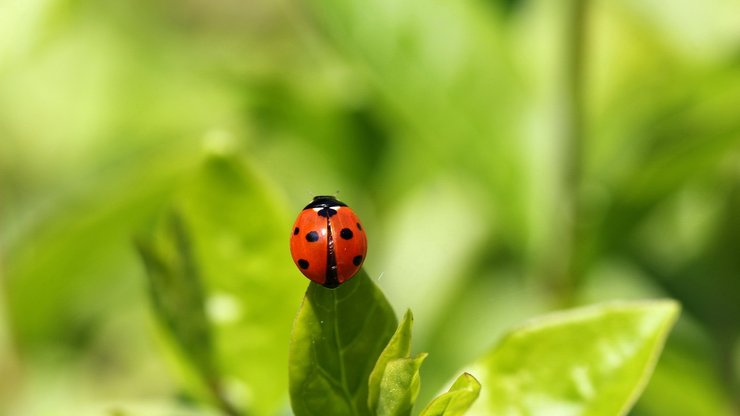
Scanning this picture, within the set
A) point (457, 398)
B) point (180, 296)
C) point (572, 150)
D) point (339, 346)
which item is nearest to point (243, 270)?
point (180, 296)

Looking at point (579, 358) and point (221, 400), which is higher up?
point (221, 400)

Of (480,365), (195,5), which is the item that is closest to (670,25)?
(480,365)

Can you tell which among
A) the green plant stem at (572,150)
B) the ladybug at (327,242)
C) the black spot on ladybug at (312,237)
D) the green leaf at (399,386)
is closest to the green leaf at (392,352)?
the green leaf at (399,386)

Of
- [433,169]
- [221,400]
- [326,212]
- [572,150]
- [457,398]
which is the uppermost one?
[433,169]

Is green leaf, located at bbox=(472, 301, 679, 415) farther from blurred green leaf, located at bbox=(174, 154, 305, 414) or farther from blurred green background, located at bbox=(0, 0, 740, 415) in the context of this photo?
blurred green background, located at bbox=(0, 0, 740, 415)

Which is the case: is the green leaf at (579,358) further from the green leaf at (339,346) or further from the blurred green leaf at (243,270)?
the blurred green leaf at (243,270)

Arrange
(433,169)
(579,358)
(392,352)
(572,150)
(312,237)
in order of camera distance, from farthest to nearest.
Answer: (433,169), (572,150), (312,237), (579,358), (392,352)

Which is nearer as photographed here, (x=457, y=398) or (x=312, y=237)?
(x=457, y=398)

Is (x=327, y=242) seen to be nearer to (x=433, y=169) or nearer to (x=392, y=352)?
(x=392, y=352)
